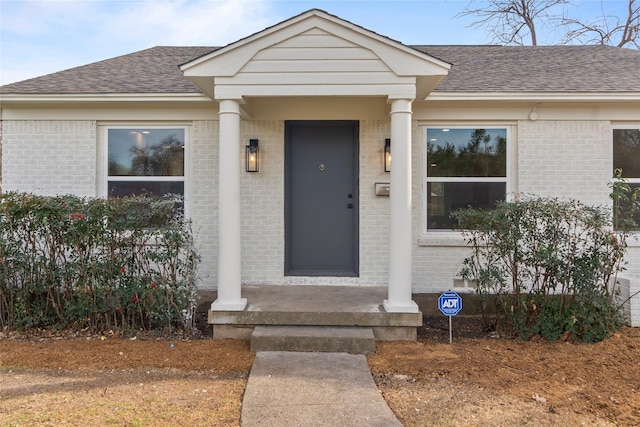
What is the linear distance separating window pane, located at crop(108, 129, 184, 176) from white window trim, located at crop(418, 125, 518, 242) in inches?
135

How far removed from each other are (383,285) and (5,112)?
228 inches

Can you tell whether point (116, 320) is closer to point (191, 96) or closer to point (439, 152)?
point (191, 96)

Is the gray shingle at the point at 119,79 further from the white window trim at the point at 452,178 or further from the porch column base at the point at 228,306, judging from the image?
the white window trim at the point at 452,178

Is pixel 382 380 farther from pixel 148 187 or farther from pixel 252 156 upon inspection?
pixel 148 187

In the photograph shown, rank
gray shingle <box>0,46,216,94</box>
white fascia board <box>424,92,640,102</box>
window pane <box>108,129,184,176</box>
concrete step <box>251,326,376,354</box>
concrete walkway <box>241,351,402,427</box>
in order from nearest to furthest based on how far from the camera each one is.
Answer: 1. concrete walkway <box>241,351,402,427</box>
2. concrete step <box>251,326,376,354</box>
3. white fascia board <box>424,92,640,102</box>
4. gray shingle <box>0,46,216,94</box>
5. window pane <box>108,129,184,176</box>

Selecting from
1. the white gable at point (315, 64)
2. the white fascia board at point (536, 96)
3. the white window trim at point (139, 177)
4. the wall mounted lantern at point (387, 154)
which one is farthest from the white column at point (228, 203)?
the white fascia board at point (536, 96)

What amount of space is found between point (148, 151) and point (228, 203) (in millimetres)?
2141

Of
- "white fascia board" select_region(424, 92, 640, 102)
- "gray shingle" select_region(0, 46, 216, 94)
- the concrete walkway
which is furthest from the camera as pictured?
"gray shingle" select_region(0, 46, 216, 94)

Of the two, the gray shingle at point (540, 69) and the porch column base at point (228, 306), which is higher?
the gray shingle at point (540, 69)

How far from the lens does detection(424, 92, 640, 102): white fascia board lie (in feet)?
17.9

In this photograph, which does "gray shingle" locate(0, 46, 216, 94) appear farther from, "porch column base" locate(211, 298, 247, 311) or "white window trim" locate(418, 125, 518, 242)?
"white window trim" locate(418, 125, 518, 242)

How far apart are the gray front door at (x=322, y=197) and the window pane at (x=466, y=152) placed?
115cm

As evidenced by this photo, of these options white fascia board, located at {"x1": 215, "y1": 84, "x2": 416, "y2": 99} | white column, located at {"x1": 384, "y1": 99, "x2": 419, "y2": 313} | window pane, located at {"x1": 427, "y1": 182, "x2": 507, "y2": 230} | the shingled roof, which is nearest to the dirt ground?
white column, located at {"x1": 384, "y1": 99, "x2": 419, "y2": 313}

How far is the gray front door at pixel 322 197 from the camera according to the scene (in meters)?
6.04
